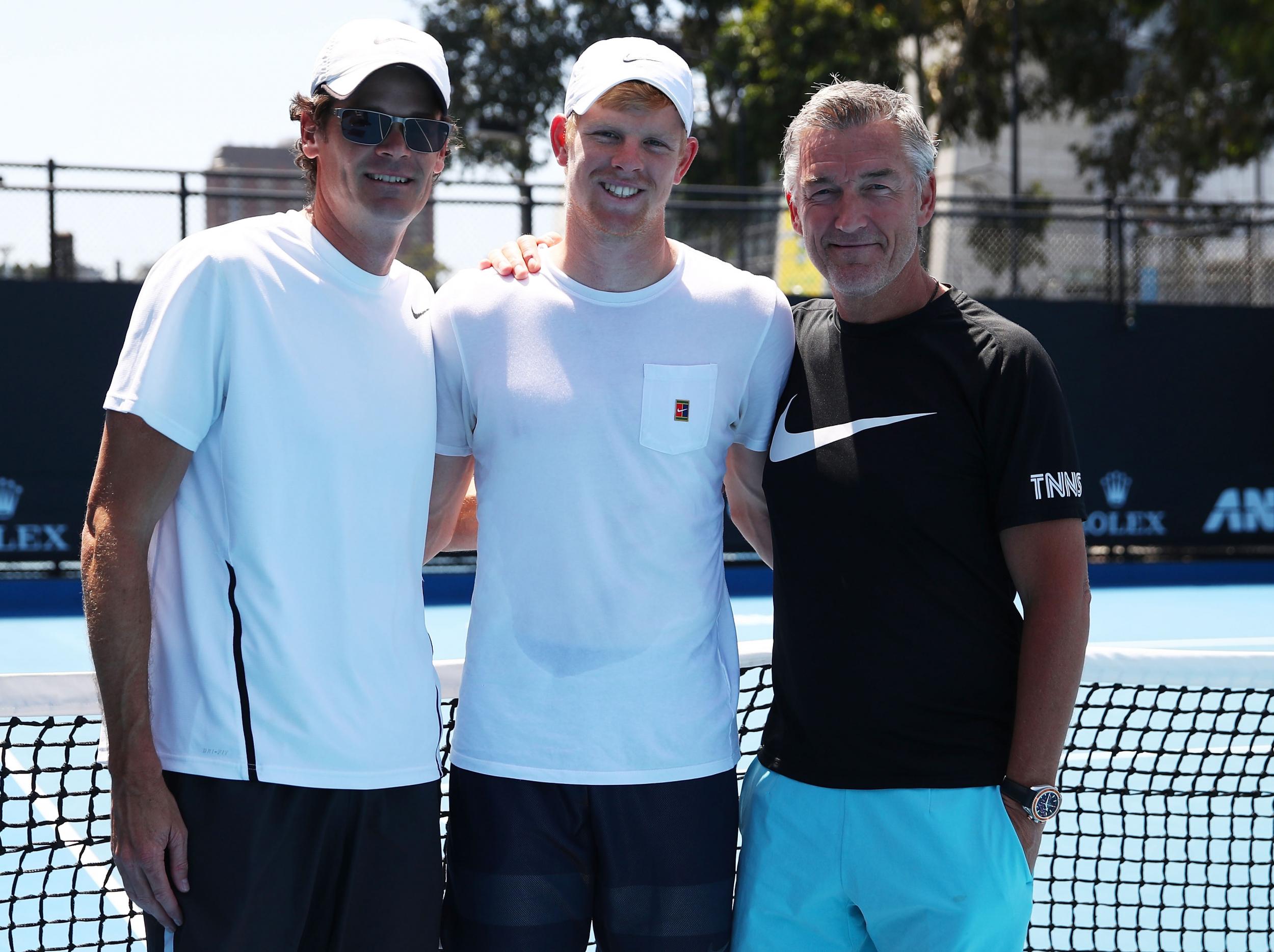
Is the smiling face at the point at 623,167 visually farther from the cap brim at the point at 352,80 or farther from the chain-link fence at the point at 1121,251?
the chain-link fence at the point at 1121,251

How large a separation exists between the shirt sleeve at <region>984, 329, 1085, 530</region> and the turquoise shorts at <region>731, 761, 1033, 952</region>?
546mm

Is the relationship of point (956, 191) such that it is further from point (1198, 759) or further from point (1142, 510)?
point (1198, 759)

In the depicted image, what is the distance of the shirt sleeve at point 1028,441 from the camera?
7.55ft

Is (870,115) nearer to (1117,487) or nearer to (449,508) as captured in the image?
(449,508)

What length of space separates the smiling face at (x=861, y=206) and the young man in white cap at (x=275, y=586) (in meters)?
0.84

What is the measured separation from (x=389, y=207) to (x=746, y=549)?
33.5 feet

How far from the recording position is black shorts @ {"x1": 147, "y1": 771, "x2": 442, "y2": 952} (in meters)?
2.22

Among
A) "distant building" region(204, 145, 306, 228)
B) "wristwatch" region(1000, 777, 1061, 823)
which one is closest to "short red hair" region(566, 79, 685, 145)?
"wristwatch" region(1000, 777, 1061, 823)

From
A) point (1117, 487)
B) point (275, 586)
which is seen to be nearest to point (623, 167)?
point (275, 586)

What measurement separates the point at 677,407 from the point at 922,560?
1.84ft

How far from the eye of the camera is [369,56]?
2.44 m

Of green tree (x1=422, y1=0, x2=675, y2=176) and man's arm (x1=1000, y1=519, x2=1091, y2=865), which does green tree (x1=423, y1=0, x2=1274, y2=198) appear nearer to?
green tree (x1=422, y1=0, x2=675, y2=176)

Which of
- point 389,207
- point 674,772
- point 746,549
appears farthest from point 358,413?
point 746,549

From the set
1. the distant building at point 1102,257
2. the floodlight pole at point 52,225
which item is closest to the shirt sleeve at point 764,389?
the floodlight pole at point 52,225
